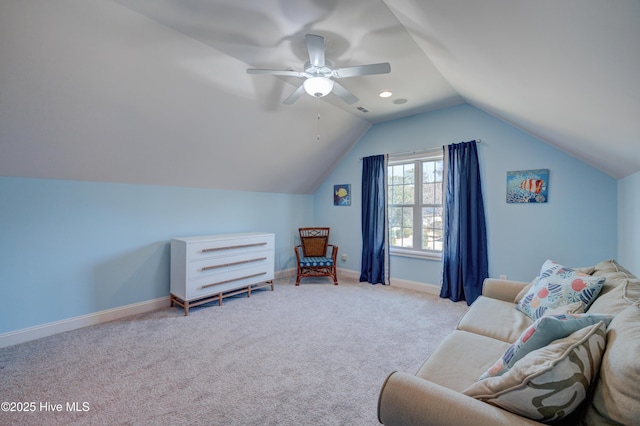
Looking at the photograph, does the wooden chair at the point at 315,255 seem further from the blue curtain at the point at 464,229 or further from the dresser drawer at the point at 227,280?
the blue curtain at the point at 464,229

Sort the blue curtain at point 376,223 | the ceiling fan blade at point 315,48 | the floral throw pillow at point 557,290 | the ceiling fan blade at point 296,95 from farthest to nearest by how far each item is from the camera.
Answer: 1. the blue curtain at point 376,223
2. the ceiling fan blade at point 296,95
3. the ceiling fan blade at point 315,48
4. the floral throw pillow at point 557,290

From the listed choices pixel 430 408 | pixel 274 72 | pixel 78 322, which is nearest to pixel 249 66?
pixel 274 72

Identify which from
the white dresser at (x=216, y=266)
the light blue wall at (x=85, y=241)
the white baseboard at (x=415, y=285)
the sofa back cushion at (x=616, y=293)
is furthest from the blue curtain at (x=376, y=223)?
the sofa back cushion at (x=616, y=293)

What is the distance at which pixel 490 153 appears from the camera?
11.5 ft

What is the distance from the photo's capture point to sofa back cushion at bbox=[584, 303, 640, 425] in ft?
2.46

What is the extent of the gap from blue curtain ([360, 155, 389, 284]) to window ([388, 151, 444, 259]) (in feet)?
0.59

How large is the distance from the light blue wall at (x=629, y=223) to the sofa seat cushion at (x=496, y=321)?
3.89 feet

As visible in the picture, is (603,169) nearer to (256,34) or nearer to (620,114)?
(620,114)

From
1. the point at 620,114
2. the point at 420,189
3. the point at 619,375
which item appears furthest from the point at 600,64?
the point at 420,189

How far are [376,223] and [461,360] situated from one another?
3.11 metres

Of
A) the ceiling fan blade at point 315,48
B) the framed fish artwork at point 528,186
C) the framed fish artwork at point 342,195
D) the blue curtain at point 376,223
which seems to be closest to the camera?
the ceiling fan blade at point 315,48

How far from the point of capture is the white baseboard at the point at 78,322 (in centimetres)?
245

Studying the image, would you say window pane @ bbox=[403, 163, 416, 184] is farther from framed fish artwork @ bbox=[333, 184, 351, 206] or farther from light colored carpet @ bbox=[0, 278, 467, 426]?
light colored carpet @ bbox=[0, 278, 467, 426]

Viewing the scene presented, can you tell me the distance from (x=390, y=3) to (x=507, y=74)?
99cm
